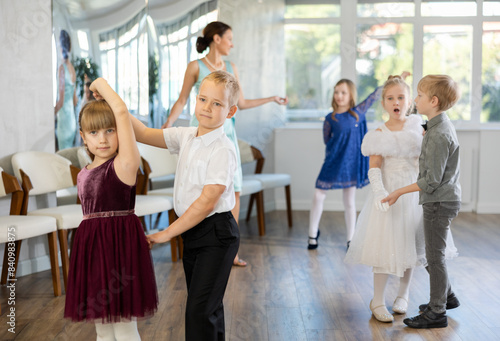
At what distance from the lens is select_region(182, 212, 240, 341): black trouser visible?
6.71 feet

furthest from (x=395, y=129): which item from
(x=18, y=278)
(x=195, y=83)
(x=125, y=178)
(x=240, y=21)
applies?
(x=240, y=21)

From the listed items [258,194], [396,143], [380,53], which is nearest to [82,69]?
[258,194]

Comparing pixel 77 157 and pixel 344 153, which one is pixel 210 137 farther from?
pixel 344 153

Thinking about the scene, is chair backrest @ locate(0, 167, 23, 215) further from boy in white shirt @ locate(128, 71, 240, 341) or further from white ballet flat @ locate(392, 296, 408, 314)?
white ballet flat @ locate(392, 296, 408, 314)

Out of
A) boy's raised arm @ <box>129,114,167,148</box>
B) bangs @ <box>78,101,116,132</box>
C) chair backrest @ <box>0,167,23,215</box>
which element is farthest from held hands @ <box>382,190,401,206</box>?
chair backrest @ <box>0,167,23,215</box>

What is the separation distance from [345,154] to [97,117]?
9.79 ft

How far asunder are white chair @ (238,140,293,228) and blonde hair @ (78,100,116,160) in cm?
341

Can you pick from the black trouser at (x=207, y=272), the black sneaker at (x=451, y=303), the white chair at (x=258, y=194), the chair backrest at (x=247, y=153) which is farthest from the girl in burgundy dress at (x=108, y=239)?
the chair backrest at (x=247, y=153)

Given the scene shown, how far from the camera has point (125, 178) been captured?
6.66 feet

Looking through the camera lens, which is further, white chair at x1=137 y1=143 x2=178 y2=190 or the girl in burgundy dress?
white chair at x1=137 y1=143 x2=178 y2=190

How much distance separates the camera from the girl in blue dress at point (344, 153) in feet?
15.3

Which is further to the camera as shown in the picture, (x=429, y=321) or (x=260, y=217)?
(x=260, y=217)

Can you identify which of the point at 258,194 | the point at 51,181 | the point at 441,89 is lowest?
the point at 258,194

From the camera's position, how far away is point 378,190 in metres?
2.97
